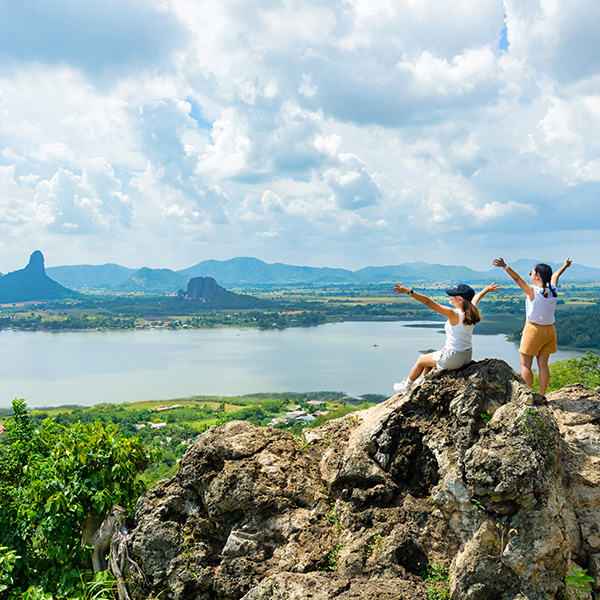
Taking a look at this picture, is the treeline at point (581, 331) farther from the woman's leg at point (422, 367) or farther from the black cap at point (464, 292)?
the black cap at point (464, 292)

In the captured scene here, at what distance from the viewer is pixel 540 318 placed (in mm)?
5059

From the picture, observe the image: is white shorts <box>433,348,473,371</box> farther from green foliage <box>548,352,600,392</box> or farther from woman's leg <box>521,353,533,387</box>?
green foliage <box>548,352,600,392</box>

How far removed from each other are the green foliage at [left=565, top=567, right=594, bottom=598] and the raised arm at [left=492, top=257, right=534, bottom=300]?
2451mm

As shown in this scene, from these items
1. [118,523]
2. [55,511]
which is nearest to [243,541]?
[118,523]

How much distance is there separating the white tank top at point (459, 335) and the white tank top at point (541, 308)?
38.9 inches

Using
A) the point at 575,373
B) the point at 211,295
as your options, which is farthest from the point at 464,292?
the point at 211,295

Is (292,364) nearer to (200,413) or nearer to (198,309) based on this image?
(200,413)

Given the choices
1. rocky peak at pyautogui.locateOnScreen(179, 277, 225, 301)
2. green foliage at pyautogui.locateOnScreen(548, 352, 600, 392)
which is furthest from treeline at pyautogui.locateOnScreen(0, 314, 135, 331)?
green foliage at pyautogui.locateOnScreen(548, 352, 600, 392)

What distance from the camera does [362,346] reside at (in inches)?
2498

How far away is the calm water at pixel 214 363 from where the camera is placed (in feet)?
147

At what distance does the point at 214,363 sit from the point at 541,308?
55796mm

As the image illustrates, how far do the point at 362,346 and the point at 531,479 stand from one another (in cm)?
6052

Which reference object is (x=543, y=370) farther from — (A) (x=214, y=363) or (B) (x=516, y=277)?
(A) (x=214, y=363)

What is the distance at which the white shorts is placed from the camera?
455 cm
